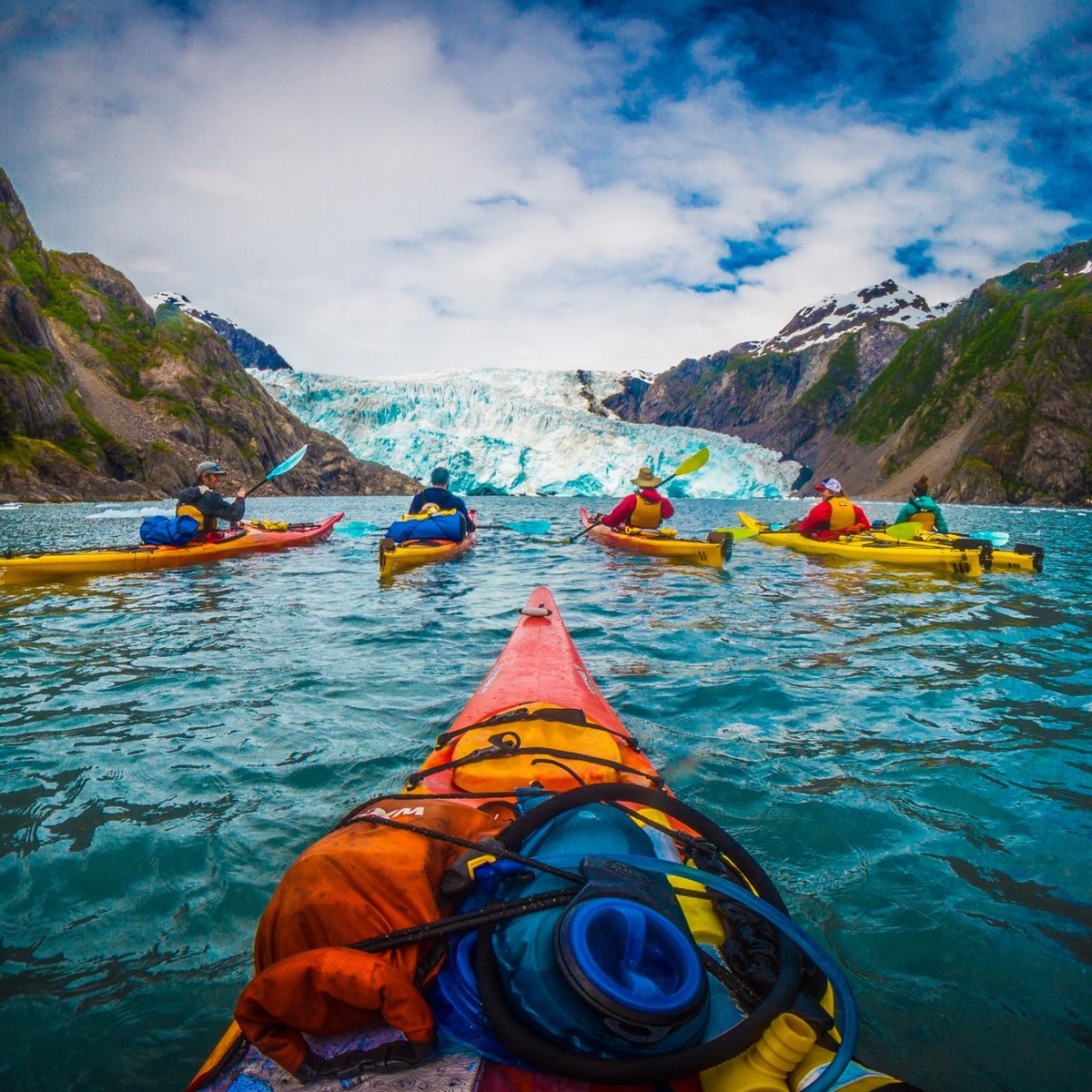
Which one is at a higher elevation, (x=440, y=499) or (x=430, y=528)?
(x=440, y=499)

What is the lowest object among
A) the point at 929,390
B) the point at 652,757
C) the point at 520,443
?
the point at 652,757

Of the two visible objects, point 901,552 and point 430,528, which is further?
point 430,528

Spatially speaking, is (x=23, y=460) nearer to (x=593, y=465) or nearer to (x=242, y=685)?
(x=593, y=465)

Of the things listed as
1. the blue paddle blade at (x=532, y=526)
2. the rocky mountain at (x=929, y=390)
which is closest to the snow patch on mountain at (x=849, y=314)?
the rocky mountain at (x=929, y=390)

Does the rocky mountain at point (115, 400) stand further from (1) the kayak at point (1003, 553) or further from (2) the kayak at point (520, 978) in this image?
(2) the kayak at point (520, 978)

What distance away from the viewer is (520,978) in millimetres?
1158

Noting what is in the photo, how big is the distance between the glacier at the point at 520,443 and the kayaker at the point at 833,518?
36163mm

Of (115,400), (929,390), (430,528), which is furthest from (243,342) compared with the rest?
(430,528)

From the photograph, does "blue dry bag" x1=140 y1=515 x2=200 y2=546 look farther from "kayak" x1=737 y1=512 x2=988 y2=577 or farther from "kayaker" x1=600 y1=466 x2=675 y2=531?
"kayak" x1=737 y1=512 x2=988 y2=577

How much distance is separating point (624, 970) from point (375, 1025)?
481 mm

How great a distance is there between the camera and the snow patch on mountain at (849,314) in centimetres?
15288

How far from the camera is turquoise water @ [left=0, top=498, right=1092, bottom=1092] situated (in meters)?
1.70

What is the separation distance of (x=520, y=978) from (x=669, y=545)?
9229 millimetres

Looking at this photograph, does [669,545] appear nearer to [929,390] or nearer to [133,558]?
[133,558]
